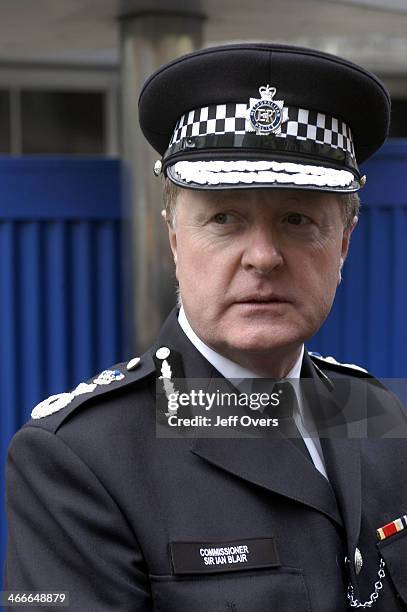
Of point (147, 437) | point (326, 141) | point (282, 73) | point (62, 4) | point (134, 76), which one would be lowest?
point (147, 437)

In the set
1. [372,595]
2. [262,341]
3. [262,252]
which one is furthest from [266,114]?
[372,595]

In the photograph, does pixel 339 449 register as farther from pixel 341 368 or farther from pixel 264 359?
pixel 341 368

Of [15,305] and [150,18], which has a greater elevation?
[150,18]

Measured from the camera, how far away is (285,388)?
6.37 feet

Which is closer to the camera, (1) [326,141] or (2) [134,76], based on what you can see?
(1) [326,141]

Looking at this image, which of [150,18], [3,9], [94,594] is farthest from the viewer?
[3,9]

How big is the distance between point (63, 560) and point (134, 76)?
208cm

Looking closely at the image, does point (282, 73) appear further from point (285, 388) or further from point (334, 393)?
point (334, 393)

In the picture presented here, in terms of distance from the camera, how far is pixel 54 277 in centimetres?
379

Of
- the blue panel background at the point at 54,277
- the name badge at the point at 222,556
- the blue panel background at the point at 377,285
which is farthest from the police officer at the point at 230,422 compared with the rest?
the blue panel background at the point at 377,285

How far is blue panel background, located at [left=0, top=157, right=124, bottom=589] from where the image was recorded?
3.72 m

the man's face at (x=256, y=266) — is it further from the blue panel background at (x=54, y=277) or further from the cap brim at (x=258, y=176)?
the blue panel background at (x=54, y=277)

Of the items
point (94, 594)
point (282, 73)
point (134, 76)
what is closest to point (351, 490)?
point (94, 594)

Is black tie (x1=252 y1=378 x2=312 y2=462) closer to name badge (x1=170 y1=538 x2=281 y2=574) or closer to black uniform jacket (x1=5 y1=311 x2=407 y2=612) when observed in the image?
black uniform jacket (x1=5 y1=311 x2=407 y2=612)
